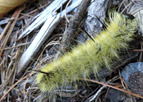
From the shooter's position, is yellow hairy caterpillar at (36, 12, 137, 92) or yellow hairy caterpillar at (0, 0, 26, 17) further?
yellow hairy caterpillar at (0, 0, 26, 17)

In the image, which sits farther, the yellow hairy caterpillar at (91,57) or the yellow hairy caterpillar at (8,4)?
the yellow hairy caterpillar at (8,4)

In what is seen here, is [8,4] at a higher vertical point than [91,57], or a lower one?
higher

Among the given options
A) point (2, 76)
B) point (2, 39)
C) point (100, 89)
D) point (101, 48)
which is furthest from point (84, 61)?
point (2, 39)

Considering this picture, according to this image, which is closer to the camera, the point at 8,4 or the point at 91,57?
the point at 91,57

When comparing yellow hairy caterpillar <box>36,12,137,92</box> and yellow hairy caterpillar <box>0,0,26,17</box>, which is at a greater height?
yellow hairy caterpillar <box>0,0,26,17</box>

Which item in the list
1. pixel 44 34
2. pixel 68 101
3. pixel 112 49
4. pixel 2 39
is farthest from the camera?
pixel 2 39

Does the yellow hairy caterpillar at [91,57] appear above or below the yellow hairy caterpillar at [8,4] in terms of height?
below

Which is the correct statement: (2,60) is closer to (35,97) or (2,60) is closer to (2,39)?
(2,39)

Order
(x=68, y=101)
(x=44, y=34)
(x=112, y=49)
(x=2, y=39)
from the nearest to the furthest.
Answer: (x=112, y=49)
(x=68, y=101)
(x=44, y=34)
(x=2, y=39)
